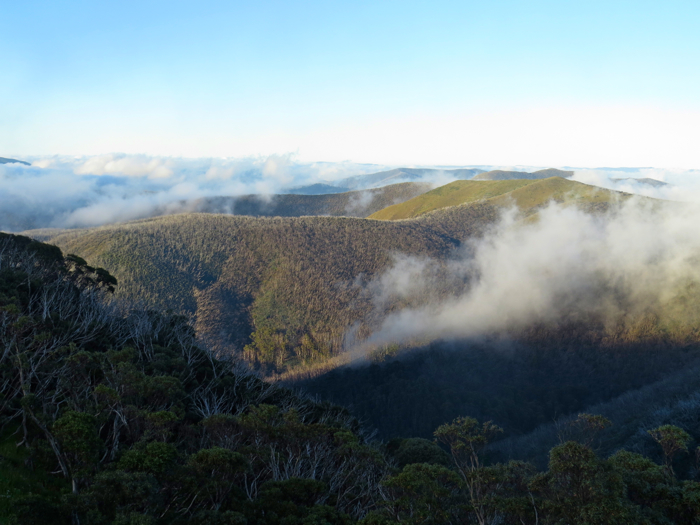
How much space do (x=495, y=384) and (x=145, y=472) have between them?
116872mm

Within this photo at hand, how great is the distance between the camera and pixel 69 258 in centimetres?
5203

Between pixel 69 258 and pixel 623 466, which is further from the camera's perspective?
pixel 69 258

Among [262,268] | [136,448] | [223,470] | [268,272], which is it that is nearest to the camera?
[136,448]

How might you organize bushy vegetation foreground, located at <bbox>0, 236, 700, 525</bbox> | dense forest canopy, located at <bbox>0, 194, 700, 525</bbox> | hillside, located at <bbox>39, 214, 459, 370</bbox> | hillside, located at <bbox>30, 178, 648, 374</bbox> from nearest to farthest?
1. bushy vegetation foreground, located at <bbox>0, 236, 700, 525</bbox>
2. dense forest canopy, located at <bbox>0, 194, 700, 525</bbox>
3. hillside, located at <bbox>30, 178, 648, 374</bbox>
4. hillside, located at <bbox>39, 214, 459, 370</bbox>

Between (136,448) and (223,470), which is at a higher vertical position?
(136,448)

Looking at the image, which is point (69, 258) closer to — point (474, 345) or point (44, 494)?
point (44, 494)

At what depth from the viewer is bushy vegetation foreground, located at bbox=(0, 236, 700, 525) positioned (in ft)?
47.9

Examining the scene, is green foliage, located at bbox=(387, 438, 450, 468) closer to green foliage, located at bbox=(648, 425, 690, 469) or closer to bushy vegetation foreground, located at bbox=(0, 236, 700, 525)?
bushy vegetation foreground, located at bbox=(0, 236, 700, 525)

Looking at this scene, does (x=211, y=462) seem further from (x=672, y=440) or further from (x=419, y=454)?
(x=419, y=454)

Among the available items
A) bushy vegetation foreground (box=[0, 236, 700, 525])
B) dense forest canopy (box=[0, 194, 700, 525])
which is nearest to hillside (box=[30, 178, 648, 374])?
dense forest canopy (box=[0, 194, 700, 525])

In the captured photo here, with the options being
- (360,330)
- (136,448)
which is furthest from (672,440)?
(360,330)

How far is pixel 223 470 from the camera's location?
1678 cm

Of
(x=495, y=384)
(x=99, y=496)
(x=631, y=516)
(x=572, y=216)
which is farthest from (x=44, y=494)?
(x=572, y=216)

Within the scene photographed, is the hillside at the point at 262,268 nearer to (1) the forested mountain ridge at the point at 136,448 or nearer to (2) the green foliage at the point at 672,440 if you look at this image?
(1) the forested mountain ridge at the point at 136,448
